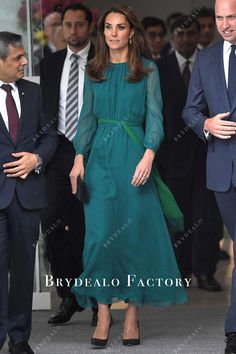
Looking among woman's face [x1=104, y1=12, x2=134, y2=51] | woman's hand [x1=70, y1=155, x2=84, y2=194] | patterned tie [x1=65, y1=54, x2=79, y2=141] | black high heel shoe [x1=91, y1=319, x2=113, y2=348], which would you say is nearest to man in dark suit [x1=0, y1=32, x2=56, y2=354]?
woman's hand [x1=70, y1=155, x2=84, y2=194]

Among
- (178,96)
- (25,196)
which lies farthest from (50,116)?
(178,96)

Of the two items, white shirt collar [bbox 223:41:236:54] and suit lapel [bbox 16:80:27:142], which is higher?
white shirt collar [bbox 223:41:236:54]

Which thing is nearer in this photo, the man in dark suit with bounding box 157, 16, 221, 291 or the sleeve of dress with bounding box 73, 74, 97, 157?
the sleeve of dress with bounding box 73, 74, 97, 157

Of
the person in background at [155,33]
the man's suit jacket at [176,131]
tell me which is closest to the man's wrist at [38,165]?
the man's suit jacket at [176,131]

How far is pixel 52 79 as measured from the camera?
6480mm

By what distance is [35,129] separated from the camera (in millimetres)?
5555

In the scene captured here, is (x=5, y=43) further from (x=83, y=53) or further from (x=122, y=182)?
(x=83, y=53)

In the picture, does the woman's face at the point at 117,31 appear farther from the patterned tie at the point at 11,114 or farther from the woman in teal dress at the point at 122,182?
the patterned tie at the point at 11,114

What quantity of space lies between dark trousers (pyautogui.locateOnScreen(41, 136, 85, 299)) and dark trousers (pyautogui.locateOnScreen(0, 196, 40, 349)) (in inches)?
35.7

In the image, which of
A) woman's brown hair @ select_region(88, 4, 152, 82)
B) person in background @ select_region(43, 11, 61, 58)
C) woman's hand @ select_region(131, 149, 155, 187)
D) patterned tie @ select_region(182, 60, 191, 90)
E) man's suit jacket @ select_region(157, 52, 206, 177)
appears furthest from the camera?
person in background @ select_region(43, 11, 61, 58)

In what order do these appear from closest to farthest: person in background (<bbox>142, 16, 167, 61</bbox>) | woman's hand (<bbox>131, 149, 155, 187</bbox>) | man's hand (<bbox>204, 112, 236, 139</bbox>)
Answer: man's hand (<bbox>204, 112, 236, 139</bbox>) < woman's hand (<bbox>131, 149, 155, 187</bbox>) < person in background (<bbox>142, 16, 167, 61</bbox>)

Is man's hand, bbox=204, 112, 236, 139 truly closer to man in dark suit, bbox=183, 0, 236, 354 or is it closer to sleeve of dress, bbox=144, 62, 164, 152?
man in dark suit, bbox=183, 0, 236, 354

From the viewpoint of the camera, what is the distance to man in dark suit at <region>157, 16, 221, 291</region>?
7.82 metres

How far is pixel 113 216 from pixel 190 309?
5.06 feet
